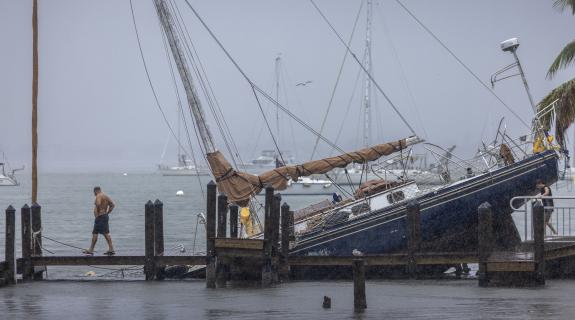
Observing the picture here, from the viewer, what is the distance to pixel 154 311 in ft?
80.8

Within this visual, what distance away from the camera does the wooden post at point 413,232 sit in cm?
2975

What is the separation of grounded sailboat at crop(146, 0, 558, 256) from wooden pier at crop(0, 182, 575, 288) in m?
0.90

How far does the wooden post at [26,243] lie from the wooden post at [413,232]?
31.8 feet

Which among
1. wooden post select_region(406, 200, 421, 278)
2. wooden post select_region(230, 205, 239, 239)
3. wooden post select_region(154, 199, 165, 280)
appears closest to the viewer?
wooden post select_region(406, 200, 421, 278)

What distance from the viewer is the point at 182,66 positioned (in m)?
36.5

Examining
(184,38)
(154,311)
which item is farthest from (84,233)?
(154,311)

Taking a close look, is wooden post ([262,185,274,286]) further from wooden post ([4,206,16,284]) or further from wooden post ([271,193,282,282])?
wooden post ([4,206,16,284])

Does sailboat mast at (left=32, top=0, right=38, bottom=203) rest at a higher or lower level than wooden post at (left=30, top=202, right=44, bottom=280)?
higher

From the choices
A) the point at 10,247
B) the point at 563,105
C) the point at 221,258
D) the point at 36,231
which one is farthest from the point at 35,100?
the point at 563,105

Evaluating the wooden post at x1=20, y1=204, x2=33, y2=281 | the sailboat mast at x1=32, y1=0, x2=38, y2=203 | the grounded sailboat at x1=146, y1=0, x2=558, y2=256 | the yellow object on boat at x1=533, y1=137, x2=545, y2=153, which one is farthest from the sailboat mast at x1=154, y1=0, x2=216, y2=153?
the yellow object on boat at x1=533, y1=137, x2=545, y2=153

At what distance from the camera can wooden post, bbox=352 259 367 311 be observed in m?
22.7

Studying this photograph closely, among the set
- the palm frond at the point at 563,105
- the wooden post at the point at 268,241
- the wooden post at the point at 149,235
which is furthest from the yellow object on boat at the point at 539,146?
the wooden post at the point at 149,235

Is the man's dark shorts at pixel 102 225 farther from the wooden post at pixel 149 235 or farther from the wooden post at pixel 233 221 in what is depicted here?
the wooden post at pixel 233 221

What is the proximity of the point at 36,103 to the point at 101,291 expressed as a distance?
6.84m
